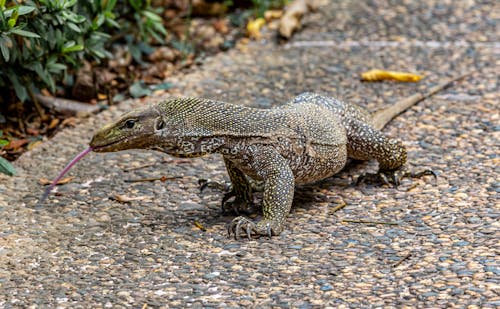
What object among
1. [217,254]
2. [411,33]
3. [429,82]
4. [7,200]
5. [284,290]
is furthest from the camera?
[411,33]

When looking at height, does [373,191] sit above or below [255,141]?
below

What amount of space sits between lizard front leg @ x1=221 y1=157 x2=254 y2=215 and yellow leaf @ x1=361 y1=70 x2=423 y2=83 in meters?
3.18

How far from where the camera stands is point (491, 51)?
31.4ft

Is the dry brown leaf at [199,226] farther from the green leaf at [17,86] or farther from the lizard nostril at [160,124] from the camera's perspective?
the green leaf at [17,86]

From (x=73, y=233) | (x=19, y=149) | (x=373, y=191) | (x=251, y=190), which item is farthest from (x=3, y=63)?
(x=373, y=191)

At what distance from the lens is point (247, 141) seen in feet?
19.2

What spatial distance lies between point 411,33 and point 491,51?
1161 millimetres

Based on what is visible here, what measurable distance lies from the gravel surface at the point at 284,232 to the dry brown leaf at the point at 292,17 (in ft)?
3.34

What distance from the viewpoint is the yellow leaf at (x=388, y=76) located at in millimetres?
8891

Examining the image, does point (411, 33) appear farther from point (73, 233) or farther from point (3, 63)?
point (73, 233)

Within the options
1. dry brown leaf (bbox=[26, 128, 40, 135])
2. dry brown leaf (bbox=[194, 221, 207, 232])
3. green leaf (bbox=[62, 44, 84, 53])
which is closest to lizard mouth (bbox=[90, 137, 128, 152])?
dry brown leaf (bbox=[194, 221, 207, 232])

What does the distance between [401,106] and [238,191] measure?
2.53 metres

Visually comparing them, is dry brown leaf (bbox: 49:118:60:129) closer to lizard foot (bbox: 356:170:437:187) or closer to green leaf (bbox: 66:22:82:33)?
green leaf (bbox: 66:22:82:33)

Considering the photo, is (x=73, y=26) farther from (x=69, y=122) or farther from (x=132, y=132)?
(x=132, y=132)
